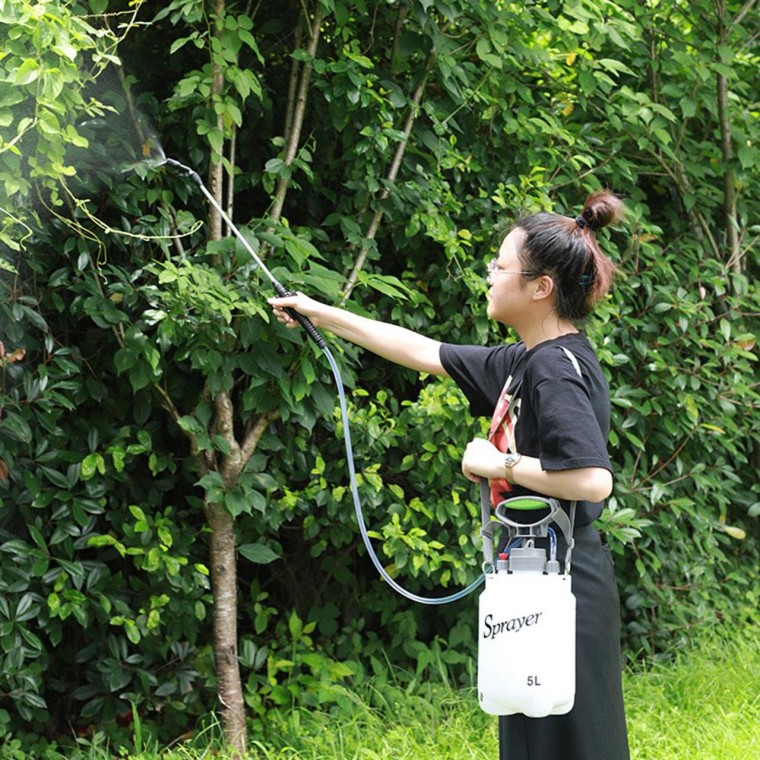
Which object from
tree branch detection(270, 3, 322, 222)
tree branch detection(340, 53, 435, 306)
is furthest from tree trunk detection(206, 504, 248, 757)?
tree branch detection(270, 3, 322, 222)

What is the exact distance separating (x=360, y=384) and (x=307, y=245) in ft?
2.75

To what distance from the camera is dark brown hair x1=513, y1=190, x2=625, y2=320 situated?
2.62 meters

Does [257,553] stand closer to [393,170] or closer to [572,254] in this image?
[393,170]

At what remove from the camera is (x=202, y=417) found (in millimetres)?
3484

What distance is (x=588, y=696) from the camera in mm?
2555

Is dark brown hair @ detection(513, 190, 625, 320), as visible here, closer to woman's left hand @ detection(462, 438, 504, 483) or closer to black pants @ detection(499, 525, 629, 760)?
woman's left hand @ detection(462, 438, 504, 483)

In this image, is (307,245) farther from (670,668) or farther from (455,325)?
(670,668)

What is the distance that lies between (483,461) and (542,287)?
44 cm

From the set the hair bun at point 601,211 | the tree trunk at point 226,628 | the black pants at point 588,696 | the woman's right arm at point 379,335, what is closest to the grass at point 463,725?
the tree trunk at point 226,628

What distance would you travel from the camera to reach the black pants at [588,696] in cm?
253

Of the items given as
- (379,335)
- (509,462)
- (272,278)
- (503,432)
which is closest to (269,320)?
(272,278)

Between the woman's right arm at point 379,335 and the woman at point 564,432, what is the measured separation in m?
0.33

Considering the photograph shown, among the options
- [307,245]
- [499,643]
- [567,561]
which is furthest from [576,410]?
[307,245]

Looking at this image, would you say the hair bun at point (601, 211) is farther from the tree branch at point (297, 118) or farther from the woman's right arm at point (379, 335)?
the tree branch at point (297, 118)
